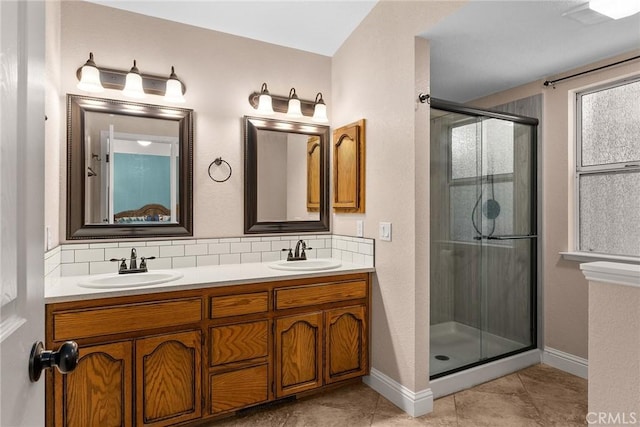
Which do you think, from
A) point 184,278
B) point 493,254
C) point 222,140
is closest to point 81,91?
point 222,140

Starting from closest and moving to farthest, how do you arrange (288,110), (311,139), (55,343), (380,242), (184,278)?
1. (55,343)
2. (184,278)
3. (380,242)
4. (288,110)
5. (311,139)

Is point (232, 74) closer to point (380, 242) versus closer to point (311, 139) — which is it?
point (311, 139)

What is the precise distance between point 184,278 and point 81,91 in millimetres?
1340

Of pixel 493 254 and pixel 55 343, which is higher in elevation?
pixel 493 254

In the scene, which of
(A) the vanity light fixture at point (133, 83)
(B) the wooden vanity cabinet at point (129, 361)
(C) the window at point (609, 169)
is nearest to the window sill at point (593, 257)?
(C) the window at point (609, 169)

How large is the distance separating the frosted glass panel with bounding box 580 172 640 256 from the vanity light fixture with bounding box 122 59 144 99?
3.20 meters

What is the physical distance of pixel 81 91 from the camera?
2.29m

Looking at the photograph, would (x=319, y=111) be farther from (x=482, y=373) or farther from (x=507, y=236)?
(x=482, y=373)

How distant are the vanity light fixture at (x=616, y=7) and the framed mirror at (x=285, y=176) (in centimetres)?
186

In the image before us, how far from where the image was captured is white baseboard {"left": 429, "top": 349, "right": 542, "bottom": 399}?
248 centimetres

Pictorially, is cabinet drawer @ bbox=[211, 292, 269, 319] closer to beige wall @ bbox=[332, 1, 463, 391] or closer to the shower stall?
beige wall @ bbox=[332, 1, 463, 391]

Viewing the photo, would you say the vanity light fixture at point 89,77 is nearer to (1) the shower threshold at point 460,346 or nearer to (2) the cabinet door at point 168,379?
(2) the cabinet door at point 168,379

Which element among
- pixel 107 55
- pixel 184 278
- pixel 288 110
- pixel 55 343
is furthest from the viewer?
pixel 288 110

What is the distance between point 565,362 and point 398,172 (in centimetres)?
202
